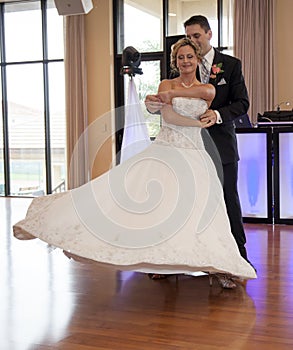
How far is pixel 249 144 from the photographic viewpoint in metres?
6.05

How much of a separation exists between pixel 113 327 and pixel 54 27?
8467mm

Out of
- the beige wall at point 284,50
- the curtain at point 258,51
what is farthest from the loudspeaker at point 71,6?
the beige wall at point 284,50

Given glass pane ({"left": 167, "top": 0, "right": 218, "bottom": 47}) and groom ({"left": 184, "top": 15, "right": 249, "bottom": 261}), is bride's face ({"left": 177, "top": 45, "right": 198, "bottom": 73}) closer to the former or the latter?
groom ({"left": 184, "top": 15, "right": 249, "bottom": 261})

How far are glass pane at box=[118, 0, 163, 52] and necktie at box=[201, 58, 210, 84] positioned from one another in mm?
6216

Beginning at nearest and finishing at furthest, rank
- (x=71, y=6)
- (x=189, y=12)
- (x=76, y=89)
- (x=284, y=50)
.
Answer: (x=71, y=6), (x=284, y=50), (x=189, y=12), (x=76, y=89)

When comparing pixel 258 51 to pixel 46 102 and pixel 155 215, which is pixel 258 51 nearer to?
pixel 46 102

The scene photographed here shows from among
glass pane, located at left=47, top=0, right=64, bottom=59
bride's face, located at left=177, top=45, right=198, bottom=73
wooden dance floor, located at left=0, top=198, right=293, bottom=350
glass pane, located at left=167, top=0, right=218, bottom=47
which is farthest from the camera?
glass pane, located at left=47, top=0, right=64, bottom=59

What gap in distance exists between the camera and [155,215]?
125 inches

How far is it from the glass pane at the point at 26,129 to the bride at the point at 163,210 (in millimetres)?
7277

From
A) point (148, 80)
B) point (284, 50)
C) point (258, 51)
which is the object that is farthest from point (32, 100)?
point (284, 50)

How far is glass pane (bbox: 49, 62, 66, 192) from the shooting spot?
34.1 ft

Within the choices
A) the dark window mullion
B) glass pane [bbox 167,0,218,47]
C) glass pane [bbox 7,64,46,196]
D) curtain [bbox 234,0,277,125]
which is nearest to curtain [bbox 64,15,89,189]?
the dark window mullion

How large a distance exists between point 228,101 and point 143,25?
258 inches

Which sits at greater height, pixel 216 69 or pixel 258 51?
pixel 258 51
